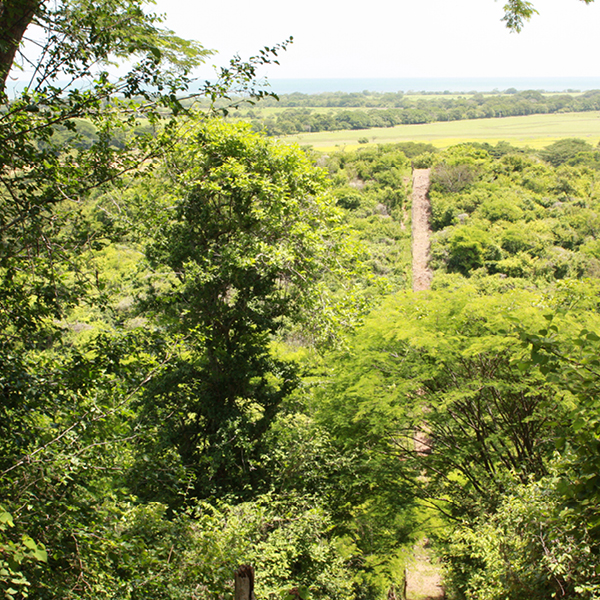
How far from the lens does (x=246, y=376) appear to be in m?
10.2

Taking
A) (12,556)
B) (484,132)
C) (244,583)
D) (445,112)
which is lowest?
(244,583)

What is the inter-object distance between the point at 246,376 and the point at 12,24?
762 centimetres

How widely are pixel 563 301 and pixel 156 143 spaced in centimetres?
846

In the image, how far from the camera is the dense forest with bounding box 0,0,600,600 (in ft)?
12.8

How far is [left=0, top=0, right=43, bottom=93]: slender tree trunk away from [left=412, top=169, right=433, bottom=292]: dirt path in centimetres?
3413

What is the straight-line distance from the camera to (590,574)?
3.85 metres

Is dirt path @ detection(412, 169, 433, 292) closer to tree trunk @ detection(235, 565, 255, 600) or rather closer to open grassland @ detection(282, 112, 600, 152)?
open grassland @ detection(282, 112, 600, 152)

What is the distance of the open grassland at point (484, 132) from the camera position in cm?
9112

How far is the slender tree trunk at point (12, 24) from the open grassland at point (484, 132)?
282 feet

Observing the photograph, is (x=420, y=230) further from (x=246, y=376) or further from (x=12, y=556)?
(x=12, y=556)

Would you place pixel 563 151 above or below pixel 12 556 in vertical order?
above

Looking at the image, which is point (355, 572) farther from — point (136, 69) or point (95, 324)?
point (95, 324)

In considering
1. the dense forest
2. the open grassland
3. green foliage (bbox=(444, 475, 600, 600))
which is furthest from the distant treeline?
green foliage (bbox=(444, 475, 600, 600))

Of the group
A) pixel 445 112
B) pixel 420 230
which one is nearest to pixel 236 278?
pixel 420 230
